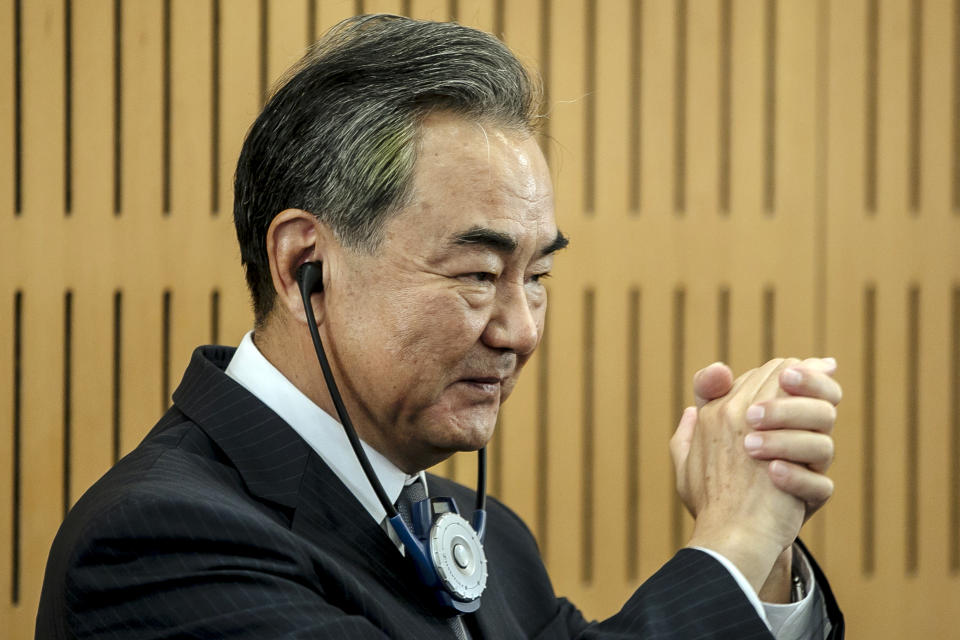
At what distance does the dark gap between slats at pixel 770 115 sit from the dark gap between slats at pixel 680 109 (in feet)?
A: 0.65

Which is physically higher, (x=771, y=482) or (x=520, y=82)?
(x=520, y=82)

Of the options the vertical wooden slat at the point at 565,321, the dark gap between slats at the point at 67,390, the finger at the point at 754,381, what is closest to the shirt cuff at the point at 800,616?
the finger at the point at 754,381

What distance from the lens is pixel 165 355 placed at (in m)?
2.47

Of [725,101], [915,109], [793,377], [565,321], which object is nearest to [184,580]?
[793,377]

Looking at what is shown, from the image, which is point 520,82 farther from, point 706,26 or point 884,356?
point 884,356

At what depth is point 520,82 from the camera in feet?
4.59

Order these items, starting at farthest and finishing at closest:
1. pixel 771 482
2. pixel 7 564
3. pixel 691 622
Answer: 1. pixel 7 564
2. pixel 771 482
3. pixel 691 622

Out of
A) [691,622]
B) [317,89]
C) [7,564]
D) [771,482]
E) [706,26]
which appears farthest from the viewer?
[706,26]

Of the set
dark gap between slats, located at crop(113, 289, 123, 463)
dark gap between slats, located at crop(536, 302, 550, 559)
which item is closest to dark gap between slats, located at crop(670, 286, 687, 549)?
dark gap between slats, located at crop(536, 302, 550, 559)

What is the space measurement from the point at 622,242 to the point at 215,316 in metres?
0.98

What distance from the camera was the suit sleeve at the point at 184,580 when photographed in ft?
3.25

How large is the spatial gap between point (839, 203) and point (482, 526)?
161 centimetres

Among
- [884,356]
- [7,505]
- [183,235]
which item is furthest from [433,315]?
[884,356]

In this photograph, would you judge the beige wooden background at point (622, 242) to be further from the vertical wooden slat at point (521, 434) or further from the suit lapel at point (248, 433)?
the suit lapel at point (248, 433)
